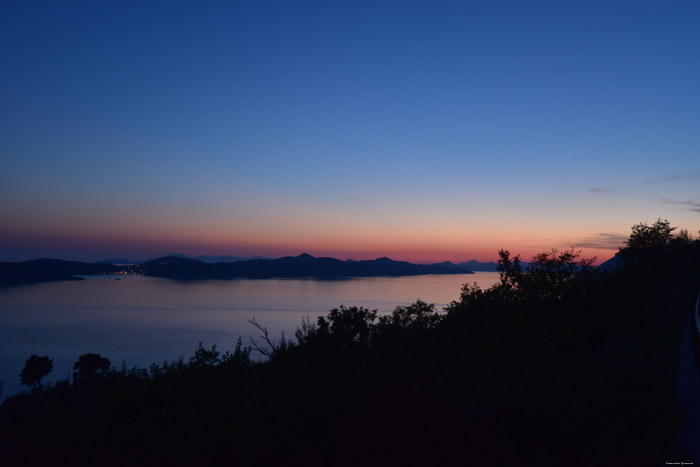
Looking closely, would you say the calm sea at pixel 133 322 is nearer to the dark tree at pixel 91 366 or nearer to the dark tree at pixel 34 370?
the dark tree at pixel 34 370

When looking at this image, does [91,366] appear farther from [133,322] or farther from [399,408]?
[133,322]

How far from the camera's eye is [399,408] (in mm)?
7184

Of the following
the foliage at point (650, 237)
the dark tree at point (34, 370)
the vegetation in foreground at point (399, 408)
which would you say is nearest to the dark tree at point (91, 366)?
the dark tree at point (34, 370)

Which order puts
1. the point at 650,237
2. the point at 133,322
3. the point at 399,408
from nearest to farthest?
the point at 399,408 < the point at 650,237 < the point at 133,322

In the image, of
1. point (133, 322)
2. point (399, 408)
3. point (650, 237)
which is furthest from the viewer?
point (133, 322)

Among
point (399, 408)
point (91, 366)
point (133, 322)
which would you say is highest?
point (399, 408)

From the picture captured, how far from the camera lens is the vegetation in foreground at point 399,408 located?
6.05 metres

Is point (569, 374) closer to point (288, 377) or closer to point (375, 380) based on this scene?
point (375, 380)

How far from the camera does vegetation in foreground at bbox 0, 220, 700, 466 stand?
19.9 feet

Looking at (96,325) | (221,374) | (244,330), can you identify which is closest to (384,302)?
(244,330)

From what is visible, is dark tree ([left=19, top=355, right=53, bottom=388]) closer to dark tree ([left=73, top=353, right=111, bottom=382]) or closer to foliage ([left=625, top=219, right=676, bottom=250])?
dark tree ([left=73, top=353, right=111, bottom=382])

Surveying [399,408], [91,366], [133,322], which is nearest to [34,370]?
[91,366]

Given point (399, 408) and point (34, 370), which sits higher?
point (399, 408)

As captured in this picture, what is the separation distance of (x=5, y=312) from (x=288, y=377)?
419 feet
